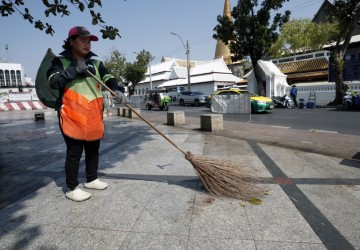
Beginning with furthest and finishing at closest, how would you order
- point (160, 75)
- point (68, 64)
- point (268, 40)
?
point (160, 75)
point (268, 40)
point (68, 64)

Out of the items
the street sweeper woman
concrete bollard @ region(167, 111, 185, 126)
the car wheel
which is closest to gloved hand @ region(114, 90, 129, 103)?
the street sweeper woman

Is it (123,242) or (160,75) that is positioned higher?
(160,75)

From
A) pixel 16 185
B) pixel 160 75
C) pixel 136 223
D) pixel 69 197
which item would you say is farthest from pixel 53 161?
pixel 160 75

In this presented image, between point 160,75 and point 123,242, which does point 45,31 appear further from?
point 160,75

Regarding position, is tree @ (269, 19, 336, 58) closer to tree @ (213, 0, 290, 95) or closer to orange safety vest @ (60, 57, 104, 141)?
tree @ (213, 0, 290, 95)

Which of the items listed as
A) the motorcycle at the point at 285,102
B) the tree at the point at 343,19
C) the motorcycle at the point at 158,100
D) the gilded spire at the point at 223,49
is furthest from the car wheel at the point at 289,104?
the gilded spire at the point at 223,49

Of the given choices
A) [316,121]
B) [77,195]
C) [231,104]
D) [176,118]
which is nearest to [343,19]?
[231,104]

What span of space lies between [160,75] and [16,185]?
171 feet

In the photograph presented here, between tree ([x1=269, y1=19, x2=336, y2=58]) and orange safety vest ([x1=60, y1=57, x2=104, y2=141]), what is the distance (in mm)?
33286

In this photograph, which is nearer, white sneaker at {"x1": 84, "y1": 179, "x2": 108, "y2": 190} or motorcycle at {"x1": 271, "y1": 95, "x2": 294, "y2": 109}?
white sneaker at {"x1": 84, "y1": 179, "x2": 108, "y2": 190}

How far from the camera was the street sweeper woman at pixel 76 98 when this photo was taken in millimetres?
3117

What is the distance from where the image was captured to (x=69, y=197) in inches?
130

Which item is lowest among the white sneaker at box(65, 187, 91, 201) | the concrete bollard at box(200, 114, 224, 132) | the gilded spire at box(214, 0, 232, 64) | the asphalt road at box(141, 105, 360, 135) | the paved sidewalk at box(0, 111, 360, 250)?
the paved sidewalk at box(0, 111, 360, 250)

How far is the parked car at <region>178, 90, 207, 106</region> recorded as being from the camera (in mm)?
26625
